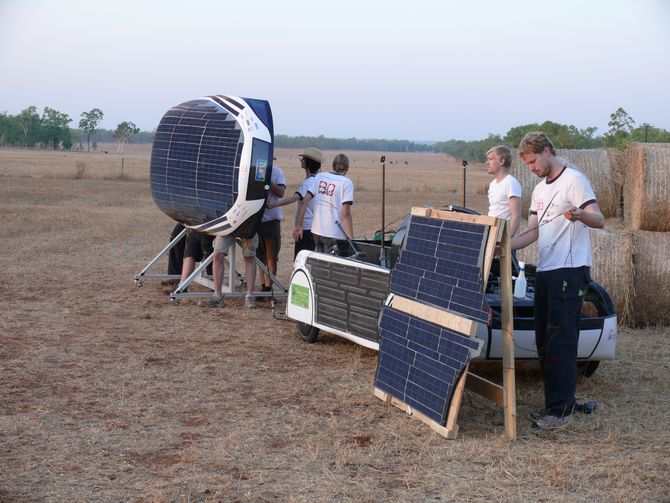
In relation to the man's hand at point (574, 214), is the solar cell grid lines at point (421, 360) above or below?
below

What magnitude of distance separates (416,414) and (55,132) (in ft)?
386

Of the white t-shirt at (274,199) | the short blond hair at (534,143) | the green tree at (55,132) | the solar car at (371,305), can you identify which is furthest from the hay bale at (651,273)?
the green tree at (55,132)

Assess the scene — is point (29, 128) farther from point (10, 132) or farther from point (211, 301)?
point (211, 301)

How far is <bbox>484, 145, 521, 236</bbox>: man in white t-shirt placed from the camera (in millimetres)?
7676

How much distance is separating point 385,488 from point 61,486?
1.75 m

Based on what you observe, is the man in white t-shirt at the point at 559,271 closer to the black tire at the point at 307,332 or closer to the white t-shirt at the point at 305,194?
the black tire at the point at 307,332

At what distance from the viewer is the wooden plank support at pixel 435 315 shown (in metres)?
5.84

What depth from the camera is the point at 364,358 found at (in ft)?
27.5

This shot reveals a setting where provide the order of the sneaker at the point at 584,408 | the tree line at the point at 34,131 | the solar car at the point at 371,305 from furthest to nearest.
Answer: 1. the tree line at the point at 34,131
2. the solar car at the point at 371,305
3. the sneaker at the point at 584,408

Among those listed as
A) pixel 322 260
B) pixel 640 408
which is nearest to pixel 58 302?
pixel 322 260

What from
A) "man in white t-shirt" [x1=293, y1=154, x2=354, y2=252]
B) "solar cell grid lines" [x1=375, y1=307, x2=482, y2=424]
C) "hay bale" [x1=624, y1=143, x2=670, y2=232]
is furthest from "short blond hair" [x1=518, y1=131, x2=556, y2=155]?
"hay bale" [x1=624, y1=143, x2=670, y2=232]

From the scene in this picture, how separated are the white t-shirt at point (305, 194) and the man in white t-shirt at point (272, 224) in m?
0.72

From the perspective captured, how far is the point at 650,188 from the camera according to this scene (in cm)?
959

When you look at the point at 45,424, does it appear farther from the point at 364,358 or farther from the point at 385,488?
the point at 364,358
